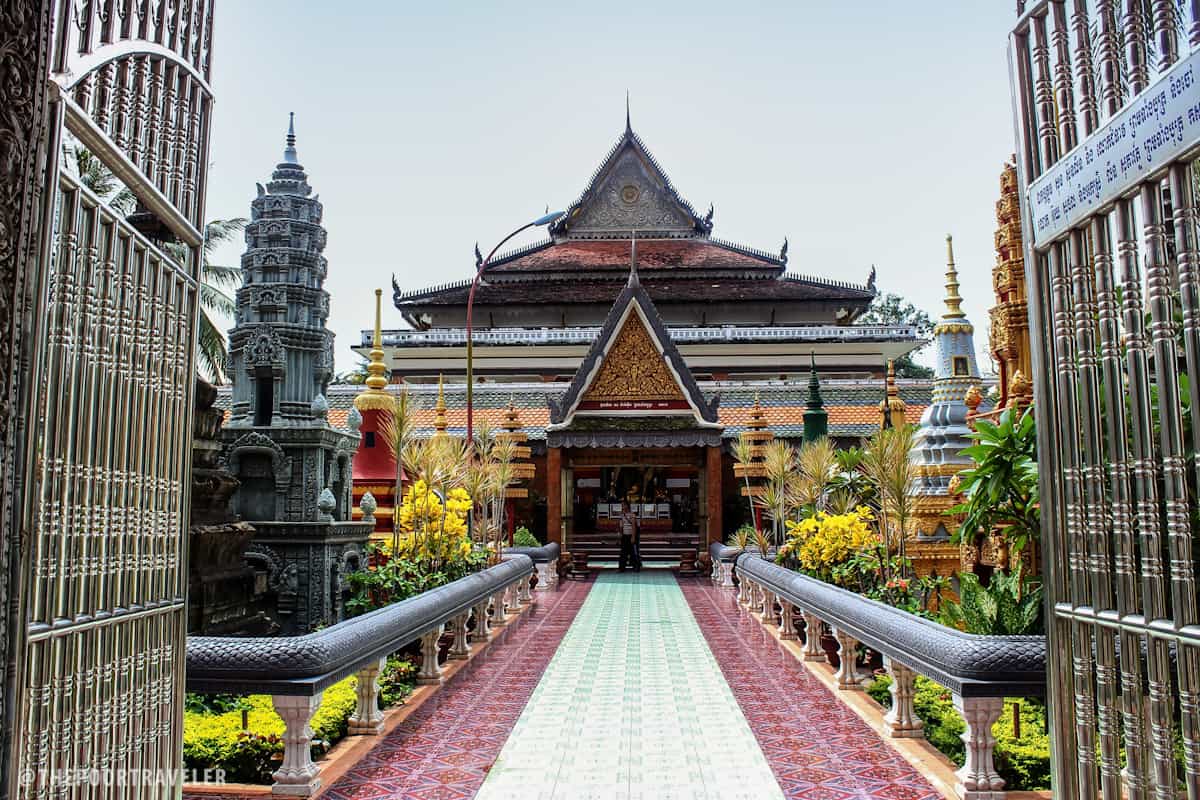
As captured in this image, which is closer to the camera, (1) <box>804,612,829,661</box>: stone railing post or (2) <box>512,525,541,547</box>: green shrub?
(1) <box>804,612,829,661</box>: stone railing post

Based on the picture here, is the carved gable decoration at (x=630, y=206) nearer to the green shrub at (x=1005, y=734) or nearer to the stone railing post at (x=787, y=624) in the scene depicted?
the stone railing post at (x=787, y=624)

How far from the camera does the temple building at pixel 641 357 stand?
17281mm

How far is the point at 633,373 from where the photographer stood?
1736 cm

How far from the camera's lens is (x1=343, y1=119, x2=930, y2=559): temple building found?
1728cm

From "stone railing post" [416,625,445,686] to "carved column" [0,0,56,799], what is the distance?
4.67 meters

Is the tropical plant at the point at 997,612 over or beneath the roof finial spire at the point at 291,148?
beneath

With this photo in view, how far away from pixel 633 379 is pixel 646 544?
6.30 metres

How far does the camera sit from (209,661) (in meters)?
4.05

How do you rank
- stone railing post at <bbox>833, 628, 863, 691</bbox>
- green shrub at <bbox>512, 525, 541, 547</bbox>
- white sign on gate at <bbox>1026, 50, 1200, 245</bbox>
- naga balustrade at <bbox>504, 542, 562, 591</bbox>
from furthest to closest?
green shrub at <bbox>512, 525, 541, 547</bbox>, naga balustrade at <bbox>504, 542, 562, 591</bbox>, stone railing post at <bbox>833, 628, 863, 691</bbox>, white sign on gate at <bbox>1026, 50, 1200, 245</bbox>

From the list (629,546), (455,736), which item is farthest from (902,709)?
(629,546)

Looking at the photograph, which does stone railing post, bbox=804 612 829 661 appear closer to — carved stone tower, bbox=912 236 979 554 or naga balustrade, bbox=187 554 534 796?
carved stone tower, bbox=912 236 979 554

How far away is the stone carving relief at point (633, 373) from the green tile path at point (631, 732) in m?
8.25

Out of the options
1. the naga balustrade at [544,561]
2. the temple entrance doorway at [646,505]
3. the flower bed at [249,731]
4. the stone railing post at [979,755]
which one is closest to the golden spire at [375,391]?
the naga balustrade at [544,561]

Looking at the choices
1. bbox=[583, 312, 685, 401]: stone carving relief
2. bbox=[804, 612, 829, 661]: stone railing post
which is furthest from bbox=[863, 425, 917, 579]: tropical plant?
bbox=[583, 312, 685, 401]: stone carving relief
